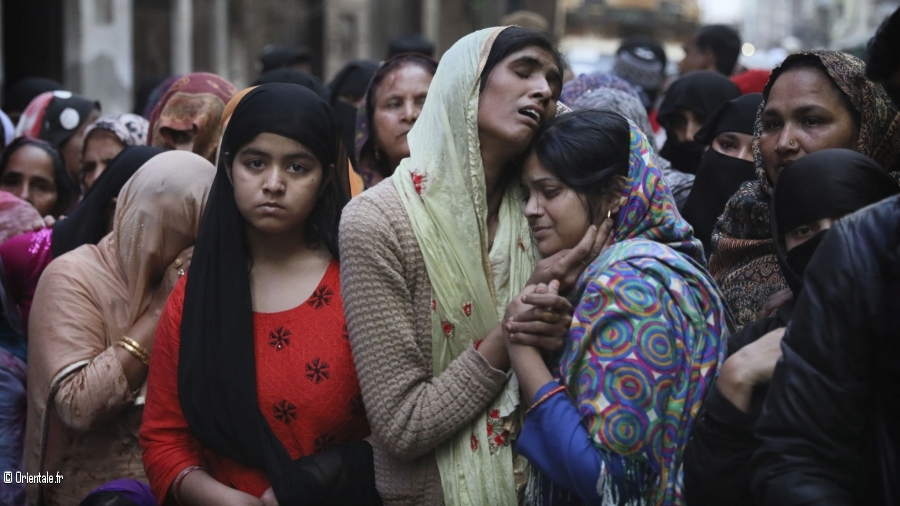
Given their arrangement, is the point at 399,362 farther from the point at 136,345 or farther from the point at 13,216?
the point at 13,216

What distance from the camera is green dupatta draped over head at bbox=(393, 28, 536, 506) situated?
8.23 ft

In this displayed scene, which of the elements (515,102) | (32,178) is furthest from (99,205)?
(515,102)

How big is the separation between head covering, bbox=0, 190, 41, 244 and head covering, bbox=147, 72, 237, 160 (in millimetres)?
583

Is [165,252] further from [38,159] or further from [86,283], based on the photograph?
[38,159]

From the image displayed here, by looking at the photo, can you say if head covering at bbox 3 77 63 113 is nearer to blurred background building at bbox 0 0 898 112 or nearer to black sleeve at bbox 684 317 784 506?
blurred background building at bbox 0 0 898 112

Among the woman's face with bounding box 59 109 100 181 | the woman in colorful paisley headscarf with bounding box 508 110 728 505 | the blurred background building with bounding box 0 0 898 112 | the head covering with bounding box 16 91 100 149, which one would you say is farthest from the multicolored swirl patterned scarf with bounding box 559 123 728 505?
the blurred background building with bounding box 0 0 898 112

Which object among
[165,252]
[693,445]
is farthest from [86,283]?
[693,445]

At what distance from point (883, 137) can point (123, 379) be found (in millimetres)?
2349

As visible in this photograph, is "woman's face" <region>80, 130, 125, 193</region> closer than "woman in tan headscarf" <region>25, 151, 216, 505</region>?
No

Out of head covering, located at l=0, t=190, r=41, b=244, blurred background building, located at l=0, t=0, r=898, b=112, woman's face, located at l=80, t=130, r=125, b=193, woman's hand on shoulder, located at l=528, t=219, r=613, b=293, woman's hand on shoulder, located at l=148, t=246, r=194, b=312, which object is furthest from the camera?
blurred background building, located at l=0, t=0, r=898, b=112

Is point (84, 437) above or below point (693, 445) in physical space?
below

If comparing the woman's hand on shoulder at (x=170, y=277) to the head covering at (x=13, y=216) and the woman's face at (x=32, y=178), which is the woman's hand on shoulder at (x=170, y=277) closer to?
the head covering at (x=13, y=216)

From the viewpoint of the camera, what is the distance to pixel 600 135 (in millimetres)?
2447

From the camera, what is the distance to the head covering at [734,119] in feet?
12.7
